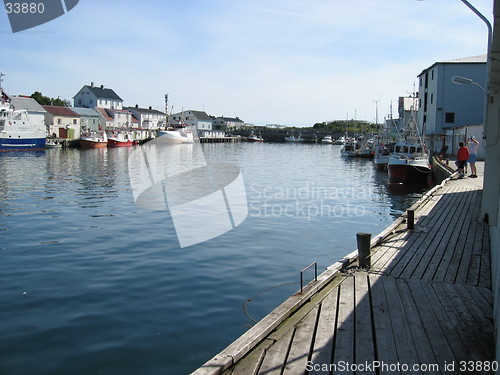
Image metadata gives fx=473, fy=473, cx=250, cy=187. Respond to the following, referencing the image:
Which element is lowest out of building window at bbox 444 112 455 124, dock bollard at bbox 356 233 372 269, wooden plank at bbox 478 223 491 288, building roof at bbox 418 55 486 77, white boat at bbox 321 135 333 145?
wooden plank at bbox 478 223 491 288

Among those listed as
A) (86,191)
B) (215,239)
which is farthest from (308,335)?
(86,191)

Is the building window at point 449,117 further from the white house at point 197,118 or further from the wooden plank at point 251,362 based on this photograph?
the white house at point 197,118

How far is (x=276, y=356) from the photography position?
5.53 metres

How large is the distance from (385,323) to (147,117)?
427 feet

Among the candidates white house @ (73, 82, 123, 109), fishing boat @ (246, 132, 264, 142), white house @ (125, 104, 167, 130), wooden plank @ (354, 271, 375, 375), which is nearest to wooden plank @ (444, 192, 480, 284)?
wooden plank @ (354, 271, 375, 375)

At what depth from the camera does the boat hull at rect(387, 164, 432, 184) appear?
3494 cm

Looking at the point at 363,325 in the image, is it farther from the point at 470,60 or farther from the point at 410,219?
the point at 470,60

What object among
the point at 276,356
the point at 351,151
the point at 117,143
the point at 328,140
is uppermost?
the point at 328,140

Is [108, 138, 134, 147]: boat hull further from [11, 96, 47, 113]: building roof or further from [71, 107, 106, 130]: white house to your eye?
[11, 96, 47, 113]: building roof

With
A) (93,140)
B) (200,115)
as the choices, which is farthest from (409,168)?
(200,115)

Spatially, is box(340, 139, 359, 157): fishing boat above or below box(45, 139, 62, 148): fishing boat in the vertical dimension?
below

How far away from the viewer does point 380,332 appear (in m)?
6.16

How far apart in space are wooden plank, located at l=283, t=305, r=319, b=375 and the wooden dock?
12 millimetres

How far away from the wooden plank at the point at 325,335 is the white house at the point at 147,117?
12378 centimetres
